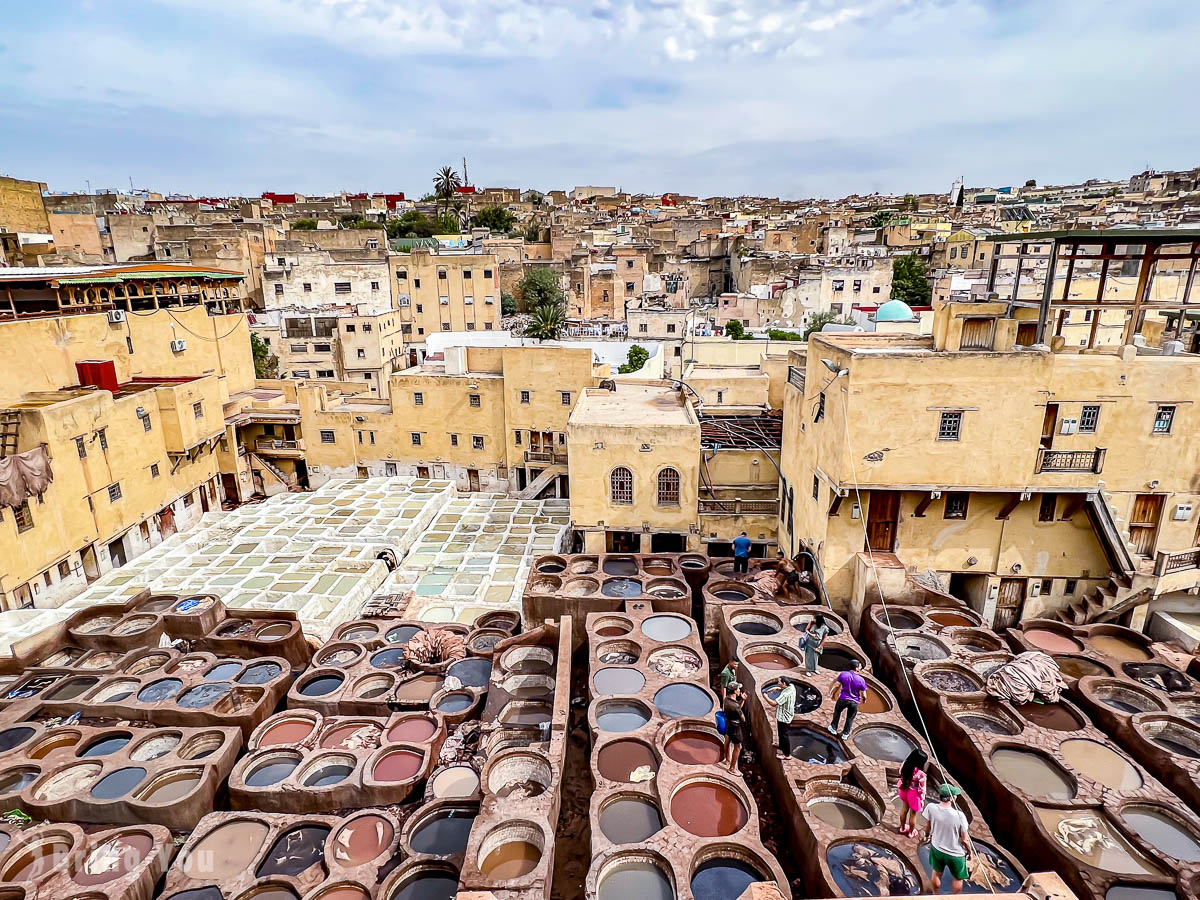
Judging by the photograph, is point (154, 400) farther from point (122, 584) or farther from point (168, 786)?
point (168, 786)

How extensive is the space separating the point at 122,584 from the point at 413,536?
991 cm

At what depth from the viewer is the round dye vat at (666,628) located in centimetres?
1593

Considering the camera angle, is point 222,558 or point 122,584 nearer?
point 122,584

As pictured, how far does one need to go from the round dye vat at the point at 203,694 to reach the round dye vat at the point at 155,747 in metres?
0.86

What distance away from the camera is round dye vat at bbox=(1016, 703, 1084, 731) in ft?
44.4

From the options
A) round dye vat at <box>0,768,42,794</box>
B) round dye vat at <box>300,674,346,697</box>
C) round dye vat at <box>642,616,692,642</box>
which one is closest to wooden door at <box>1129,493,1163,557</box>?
round dye vat at <box>642,616,692,642</box>

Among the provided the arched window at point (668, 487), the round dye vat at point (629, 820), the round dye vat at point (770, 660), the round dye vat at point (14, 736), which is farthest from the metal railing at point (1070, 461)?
the round dye vat at point (14, 736)

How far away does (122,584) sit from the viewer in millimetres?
22875

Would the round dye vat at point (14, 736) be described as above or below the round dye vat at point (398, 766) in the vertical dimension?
below

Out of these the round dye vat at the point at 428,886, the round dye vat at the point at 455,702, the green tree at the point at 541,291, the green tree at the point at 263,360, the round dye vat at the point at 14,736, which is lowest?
A: the round dye vat at the point at 14,736

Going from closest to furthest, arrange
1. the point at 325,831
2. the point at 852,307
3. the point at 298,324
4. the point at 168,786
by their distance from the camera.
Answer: the point at 325,831
the point at 168,786
the point at 298,324
the point at 852,307

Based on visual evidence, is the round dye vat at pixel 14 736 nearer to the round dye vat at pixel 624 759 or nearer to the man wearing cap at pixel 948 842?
the round dye vat at pixel 624 759

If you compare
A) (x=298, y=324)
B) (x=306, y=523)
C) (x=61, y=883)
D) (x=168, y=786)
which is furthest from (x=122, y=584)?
(x=298, y=324)

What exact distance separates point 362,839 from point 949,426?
617 inches
